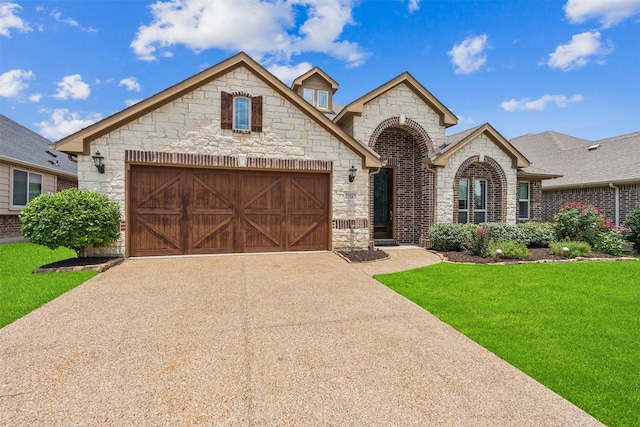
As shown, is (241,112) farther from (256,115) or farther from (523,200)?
(523,200)

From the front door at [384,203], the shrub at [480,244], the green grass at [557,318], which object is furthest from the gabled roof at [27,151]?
the shrub at [480,244]

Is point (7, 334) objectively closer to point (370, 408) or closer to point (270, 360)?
point (270, 360)

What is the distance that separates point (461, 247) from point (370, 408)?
9600 mm

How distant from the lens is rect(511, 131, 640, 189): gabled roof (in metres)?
15.1

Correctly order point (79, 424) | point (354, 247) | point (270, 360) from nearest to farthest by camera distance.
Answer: point (79, 424)
point (270, 360)
point (354, 247)

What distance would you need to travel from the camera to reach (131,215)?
8.88m

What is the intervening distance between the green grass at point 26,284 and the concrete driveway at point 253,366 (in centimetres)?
33

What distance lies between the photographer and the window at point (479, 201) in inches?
530

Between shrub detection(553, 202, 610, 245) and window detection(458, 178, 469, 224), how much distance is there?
3.14 meters

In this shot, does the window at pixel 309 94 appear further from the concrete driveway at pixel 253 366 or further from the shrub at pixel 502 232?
the concrete driveway at pixel 253 366

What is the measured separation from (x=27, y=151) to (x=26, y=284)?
38.4 feet

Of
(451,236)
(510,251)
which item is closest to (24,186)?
(451,236)

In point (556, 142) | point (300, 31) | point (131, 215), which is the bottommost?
point (131, 215)

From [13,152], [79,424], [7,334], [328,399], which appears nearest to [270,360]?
[328,399]
